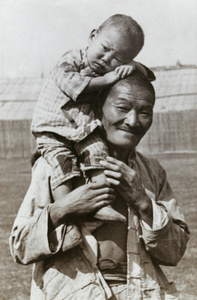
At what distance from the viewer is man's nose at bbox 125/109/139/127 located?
3.79 meters

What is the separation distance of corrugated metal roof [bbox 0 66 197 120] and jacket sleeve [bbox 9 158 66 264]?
5005 millimetres

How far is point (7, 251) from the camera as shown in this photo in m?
7.96

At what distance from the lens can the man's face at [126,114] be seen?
12.5ft

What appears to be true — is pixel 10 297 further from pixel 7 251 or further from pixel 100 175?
pixel 100 175

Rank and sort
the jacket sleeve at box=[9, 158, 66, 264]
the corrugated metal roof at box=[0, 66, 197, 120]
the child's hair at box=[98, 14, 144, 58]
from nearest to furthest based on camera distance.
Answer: the jacket sleeve at box=[9, 158, 66, 264], the child's hair at box=[98, 14, 144, 58], the corrugated metal roof at box=[0, 66, 197, 120]

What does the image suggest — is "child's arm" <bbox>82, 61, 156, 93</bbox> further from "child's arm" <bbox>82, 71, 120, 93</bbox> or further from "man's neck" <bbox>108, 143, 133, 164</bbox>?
"man's neck" <bbox>108, 143, 133, 164</bbox>

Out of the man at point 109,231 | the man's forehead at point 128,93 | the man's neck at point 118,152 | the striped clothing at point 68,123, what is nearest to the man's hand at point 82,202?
the man at point 109,231

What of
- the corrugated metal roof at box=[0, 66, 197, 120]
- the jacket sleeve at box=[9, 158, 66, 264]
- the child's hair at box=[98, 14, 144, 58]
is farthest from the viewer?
the corrugated metal roof at box=[0, 66, 197, 120]

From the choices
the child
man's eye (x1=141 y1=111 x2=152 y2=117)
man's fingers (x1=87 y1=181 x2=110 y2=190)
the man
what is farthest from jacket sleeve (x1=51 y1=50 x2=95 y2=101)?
man's fingers (x1=87 y1=181 x2=110 y2=190)

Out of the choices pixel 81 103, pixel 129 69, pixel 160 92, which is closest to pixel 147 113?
pixel 129 69

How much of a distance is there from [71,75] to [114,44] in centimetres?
28

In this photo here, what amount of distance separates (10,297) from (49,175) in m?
3.26

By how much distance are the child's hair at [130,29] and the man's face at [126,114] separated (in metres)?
0.21

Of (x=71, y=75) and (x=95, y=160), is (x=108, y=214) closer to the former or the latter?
(x=95, y=160)
